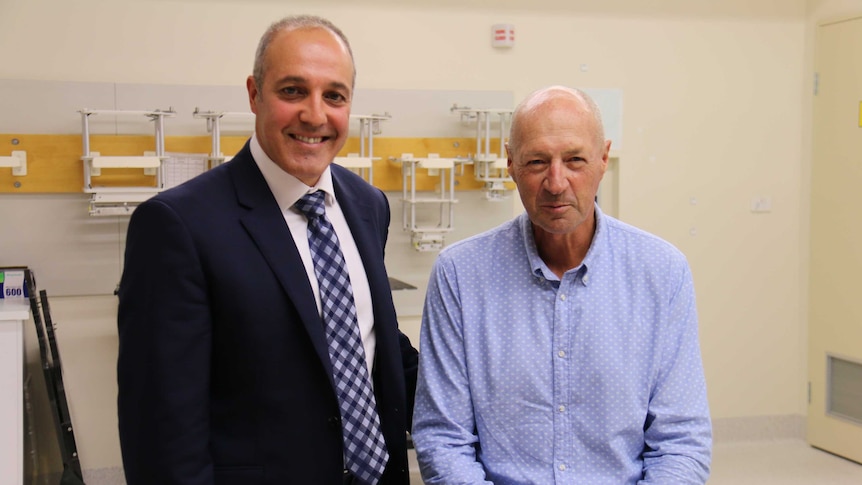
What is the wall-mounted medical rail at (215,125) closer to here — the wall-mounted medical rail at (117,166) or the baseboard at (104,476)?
the wall-mounted medical rail at (117,166)

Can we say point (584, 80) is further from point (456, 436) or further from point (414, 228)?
point (456, 436)

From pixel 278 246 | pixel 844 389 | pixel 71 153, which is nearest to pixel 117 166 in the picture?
pixel 71 153

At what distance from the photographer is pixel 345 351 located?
1552mm

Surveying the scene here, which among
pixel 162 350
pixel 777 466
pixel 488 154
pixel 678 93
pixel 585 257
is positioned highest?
pixel 678 93

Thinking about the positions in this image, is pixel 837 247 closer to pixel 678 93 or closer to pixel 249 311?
pixel 678 93

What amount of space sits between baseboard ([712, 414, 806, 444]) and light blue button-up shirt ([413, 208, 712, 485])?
10.5ft

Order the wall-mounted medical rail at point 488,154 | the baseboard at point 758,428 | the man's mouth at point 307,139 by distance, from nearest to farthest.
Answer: the man's mouth at point 307,139, the wall-mounted medical rail at point 488,154, the baseboard at point 758,428

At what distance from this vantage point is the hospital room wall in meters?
3.82

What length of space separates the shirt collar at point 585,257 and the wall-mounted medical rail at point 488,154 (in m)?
2.27

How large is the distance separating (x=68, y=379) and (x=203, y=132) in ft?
4.26

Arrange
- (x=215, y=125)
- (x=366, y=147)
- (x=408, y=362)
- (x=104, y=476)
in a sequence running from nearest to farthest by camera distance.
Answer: (x=408, y=362)
(x=215, y=125)
(x=104, y=476)
(x=366, y=147)

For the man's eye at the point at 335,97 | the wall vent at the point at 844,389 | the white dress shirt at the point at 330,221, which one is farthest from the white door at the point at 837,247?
the man's eye at the point at 335,97

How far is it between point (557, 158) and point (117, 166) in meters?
2.48

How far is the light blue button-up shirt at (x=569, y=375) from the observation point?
1.57 metres
